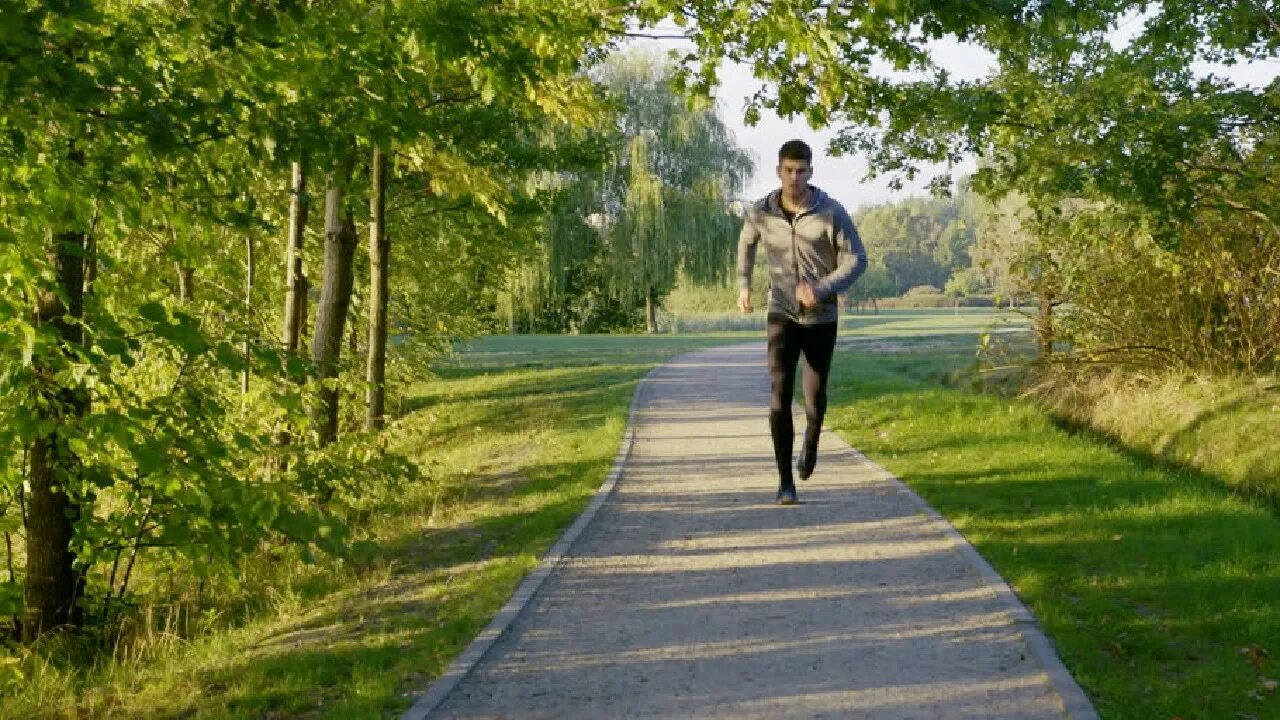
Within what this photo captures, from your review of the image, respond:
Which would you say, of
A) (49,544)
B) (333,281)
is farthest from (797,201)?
(333,281)

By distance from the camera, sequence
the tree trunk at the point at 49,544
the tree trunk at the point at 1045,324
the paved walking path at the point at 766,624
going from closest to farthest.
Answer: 1. the paved walking path at the point at 766,624
2. the tree trunk at the point at 49,544
3. the tree trunk at the point at 1045,324

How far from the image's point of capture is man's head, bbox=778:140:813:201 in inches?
307

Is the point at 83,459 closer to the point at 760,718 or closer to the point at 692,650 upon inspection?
the point at 692,650

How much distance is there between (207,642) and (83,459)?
1.47 m

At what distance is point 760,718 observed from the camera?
15.6ft

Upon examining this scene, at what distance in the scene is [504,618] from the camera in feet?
21.0

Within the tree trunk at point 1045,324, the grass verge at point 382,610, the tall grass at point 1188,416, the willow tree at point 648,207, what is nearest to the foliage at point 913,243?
the willow tree at point 648,207

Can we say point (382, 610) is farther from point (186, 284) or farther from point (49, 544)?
point (186, 284)

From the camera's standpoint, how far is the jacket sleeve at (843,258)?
7855mm

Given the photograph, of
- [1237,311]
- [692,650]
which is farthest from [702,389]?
[692,650]

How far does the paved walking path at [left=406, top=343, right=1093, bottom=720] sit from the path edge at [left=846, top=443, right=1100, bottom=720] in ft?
0.04

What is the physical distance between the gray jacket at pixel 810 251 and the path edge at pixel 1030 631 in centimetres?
167

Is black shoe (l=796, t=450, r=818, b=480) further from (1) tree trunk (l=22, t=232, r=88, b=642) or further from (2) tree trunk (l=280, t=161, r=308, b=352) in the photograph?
(2) tree trunk (l=280, t=161, r=308, b=352)

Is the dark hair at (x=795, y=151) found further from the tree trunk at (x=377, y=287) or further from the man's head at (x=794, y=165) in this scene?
the tree trunk at (x=377, y=287)
